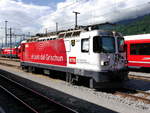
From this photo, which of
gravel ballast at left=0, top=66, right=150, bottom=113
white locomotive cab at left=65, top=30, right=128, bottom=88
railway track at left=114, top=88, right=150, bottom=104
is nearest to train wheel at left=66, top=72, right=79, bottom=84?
gravel ballast at left=0, top=66, right=150, bottom=113

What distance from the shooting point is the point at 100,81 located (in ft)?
33.7

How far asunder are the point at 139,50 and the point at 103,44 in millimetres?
8833

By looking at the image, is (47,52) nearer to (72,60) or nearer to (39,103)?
(72,60)

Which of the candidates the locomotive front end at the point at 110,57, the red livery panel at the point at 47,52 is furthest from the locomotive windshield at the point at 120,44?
the red livery panel at the point at 47,52

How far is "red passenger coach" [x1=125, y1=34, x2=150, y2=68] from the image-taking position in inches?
681

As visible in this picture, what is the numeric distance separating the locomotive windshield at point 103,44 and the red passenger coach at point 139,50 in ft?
25.8

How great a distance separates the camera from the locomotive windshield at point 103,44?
10.4 meters

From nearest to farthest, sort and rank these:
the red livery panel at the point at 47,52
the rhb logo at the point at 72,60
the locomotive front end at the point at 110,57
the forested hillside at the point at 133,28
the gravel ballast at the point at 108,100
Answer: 1. the gravel ballast at the point at 108,100
2. the locomotive front end at the point at 110,57
3. the rhb logo at the point at 72,60
4. the red livery panel at the point at 47,52
5. the forested hillside at the point at 133,28

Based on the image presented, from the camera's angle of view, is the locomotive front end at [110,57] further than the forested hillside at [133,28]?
No

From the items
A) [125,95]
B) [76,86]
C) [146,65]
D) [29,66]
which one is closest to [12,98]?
[76,86]

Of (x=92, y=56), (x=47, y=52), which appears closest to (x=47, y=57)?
(x=47, y=52)

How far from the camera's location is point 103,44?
10492mm

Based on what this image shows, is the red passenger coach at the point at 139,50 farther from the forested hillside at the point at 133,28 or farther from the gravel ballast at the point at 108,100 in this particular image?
the forested hillside at the point at 133,28

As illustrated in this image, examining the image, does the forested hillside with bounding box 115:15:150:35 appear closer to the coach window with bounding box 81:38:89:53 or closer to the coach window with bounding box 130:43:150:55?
the coach window with bounding box 130:43:150:55
